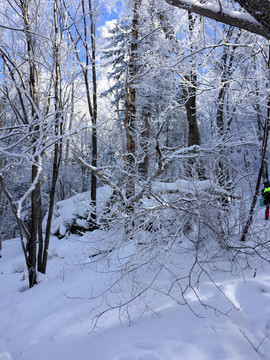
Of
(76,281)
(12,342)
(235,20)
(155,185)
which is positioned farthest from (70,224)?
(235,20)

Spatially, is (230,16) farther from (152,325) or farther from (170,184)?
(170,184)

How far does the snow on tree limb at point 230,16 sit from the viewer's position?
144cm

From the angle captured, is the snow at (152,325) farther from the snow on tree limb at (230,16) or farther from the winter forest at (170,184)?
the snow on tree limb at (230,16)

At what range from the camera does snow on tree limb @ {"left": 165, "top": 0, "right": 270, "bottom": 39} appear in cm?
144

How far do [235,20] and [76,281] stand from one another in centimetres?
437

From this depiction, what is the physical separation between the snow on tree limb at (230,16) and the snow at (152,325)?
2286 mm

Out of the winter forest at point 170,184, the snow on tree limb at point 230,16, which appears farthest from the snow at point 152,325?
the snow on tree limb at point 230,16

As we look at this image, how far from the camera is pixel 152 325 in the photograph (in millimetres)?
2338

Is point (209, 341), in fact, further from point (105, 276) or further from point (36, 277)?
point (36, 277)

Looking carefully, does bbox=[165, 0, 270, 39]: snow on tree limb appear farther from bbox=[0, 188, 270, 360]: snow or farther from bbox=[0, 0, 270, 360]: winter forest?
bbox=[0, 188, 270, 360]: snow

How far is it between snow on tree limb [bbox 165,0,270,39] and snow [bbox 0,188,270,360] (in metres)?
2.29

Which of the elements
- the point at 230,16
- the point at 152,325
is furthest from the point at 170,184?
the point at 230,16

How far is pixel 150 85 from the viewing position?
7082 mm

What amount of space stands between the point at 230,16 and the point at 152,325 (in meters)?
2.66
